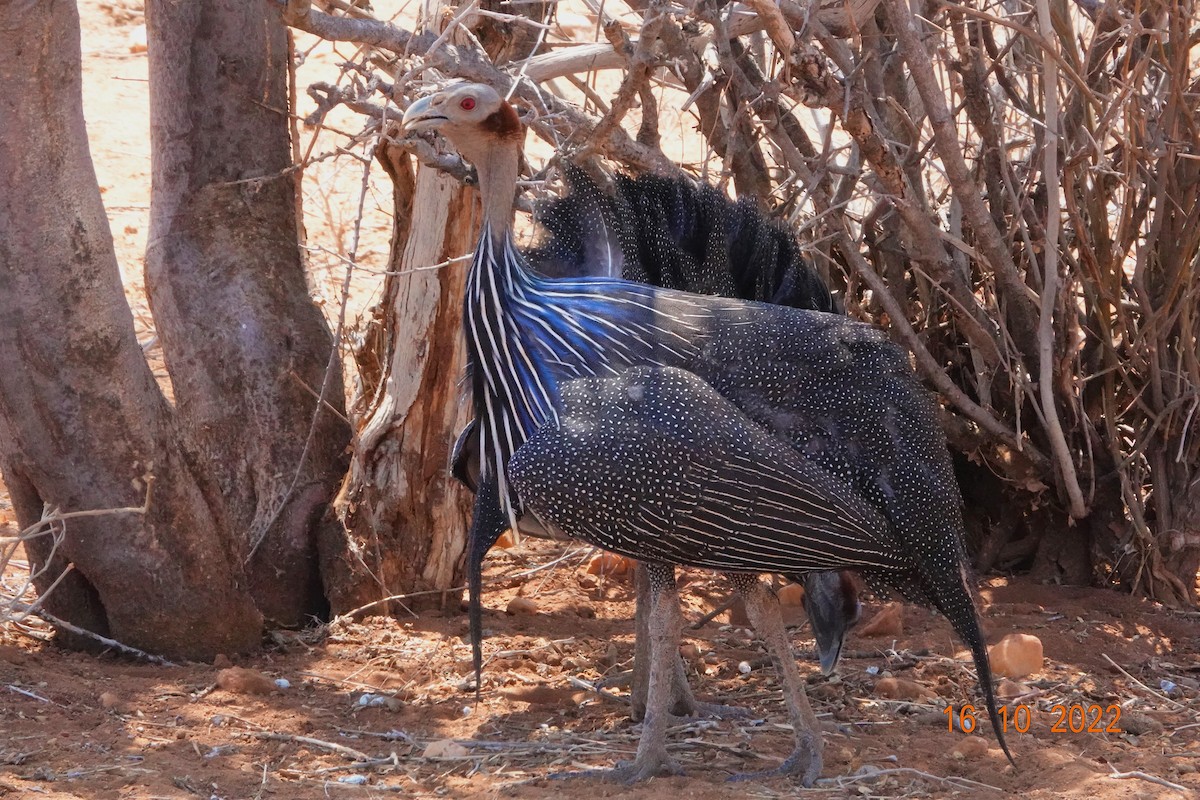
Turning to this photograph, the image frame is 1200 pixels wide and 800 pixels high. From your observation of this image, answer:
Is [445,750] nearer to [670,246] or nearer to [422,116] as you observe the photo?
[670,246]

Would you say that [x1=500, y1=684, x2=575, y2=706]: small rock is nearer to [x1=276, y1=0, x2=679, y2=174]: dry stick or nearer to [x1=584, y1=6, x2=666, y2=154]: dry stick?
[x1=276, y1=0, x2=679, y2=174]: dry stick

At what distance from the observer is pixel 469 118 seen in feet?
14.1

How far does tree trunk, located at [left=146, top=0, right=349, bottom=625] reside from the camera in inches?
203

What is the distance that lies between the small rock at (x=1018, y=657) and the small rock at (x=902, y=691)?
28cm

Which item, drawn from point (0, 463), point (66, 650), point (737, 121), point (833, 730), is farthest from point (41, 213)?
point (833, 730)

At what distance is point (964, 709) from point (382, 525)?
231 cm

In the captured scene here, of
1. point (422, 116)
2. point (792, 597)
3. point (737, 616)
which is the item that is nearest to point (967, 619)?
point (737, 616)

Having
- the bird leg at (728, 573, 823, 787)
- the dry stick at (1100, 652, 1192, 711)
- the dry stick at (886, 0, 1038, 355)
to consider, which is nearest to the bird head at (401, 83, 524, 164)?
the dry stick at (886, 0, 1038, 355)

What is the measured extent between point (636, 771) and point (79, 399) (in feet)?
7.13

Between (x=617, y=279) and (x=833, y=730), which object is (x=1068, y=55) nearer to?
(x=617, y=279)

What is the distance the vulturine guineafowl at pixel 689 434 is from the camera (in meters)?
3.80

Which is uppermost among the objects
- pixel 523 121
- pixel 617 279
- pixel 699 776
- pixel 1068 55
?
pixel 1068 55

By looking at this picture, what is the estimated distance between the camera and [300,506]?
537 cm

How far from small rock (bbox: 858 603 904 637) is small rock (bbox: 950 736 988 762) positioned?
3.53ft
